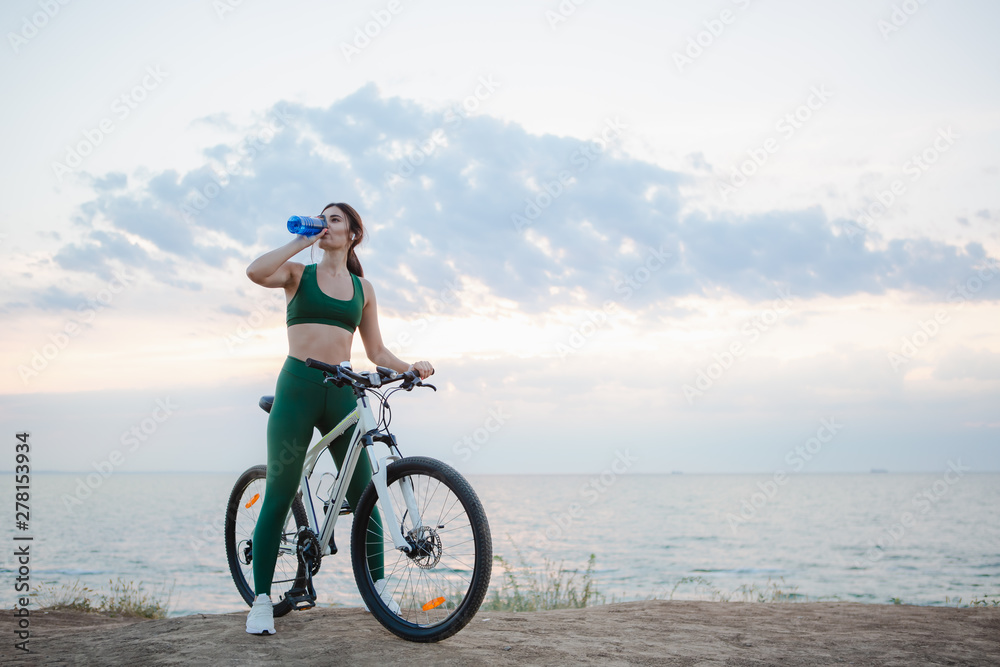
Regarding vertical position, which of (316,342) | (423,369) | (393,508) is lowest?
(393,508)

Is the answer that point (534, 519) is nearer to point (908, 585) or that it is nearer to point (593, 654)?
point (908, 585)

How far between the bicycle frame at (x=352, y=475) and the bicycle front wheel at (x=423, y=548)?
0.02m

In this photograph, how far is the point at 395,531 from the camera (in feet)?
10.7

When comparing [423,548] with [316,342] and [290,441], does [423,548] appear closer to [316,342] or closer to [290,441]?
[290,441]

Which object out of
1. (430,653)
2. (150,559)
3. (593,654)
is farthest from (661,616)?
(150,559)

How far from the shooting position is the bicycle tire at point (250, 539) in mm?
4094

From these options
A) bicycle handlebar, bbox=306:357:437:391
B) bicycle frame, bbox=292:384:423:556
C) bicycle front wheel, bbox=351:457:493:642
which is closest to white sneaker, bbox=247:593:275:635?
bicycle frame, bbox=292:384:423:556

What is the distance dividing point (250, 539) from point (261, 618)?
871 millimetres

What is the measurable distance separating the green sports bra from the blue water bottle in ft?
0.95

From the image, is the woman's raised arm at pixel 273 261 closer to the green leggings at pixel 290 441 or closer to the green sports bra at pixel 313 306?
the green sports bra at pixel 313 306

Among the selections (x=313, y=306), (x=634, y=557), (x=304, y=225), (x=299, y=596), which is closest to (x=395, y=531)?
(x=299, y=596)

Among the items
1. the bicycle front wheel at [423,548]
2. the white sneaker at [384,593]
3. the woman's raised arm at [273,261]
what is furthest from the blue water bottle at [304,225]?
the white sneaker at [384,593]

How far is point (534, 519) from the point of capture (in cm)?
3553

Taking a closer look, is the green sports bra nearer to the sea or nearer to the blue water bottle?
the blue water bottle
